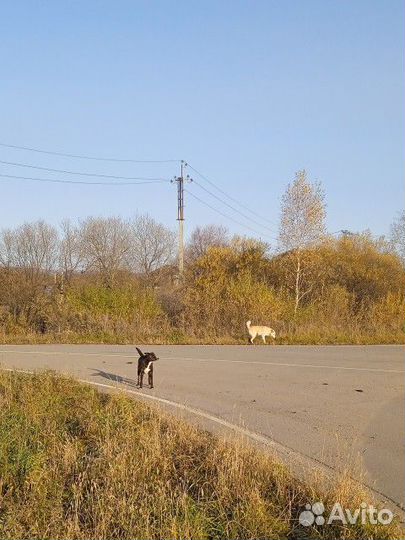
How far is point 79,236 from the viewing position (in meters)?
45.8

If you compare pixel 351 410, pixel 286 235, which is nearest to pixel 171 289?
pixel 286 235

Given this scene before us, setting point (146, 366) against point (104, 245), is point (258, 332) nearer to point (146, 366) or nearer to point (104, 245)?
point (146, 366)

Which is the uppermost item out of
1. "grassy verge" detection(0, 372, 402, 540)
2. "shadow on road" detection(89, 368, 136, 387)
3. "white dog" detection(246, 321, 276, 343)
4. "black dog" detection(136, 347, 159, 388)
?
"white dog" detection(246, 321, 276, 343)

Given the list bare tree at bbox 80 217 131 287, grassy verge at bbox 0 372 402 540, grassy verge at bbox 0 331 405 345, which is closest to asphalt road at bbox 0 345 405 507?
grassy verge at bbox 0 372 402 540

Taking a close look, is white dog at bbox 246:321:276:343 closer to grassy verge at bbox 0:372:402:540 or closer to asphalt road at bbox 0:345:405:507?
asphalt road at bbox 0:345:405:507

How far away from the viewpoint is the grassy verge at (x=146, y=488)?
4.49m

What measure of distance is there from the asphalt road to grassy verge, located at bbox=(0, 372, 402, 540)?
88 cm

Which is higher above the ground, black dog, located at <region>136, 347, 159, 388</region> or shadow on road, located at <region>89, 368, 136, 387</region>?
black dog, located at <region>136, 347, 159, 388</region>

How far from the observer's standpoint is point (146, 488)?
16.9 feet

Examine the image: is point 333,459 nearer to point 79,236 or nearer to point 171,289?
point 171,289

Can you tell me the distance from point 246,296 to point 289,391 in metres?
14.0

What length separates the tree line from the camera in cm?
2278

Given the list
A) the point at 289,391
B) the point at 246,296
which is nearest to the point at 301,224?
the point at 246,296

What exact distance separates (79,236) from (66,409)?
126 feet
